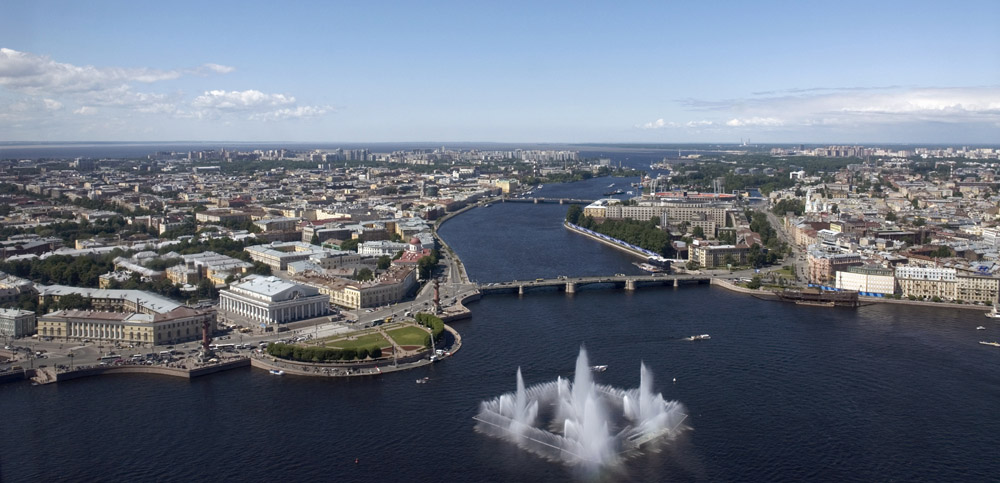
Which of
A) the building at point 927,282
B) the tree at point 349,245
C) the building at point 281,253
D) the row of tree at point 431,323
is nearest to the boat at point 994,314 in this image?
the building at point 927,282

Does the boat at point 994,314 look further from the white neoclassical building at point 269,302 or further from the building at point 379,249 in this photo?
the building at point 379,249

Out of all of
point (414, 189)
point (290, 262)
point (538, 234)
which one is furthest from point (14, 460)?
point (414, 189)

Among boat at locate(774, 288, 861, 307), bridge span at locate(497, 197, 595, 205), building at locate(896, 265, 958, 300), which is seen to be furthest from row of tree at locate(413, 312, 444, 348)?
bridge span at locate(497, 197, 595, 205)

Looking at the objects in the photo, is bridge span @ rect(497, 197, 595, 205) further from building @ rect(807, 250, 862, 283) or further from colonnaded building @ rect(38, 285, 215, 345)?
colonnaded building @ rect(38, 285, 215, 345)

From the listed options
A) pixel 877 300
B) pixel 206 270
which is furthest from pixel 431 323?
pixel 877 300

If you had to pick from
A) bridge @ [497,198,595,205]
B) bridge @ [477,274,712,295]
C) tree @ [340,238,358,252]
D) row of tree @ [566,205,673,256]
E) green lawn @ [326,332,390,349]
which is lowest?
green lawn @ [326,332,390,349]

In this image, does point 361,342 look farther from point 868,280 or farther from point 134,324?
point 868,280
